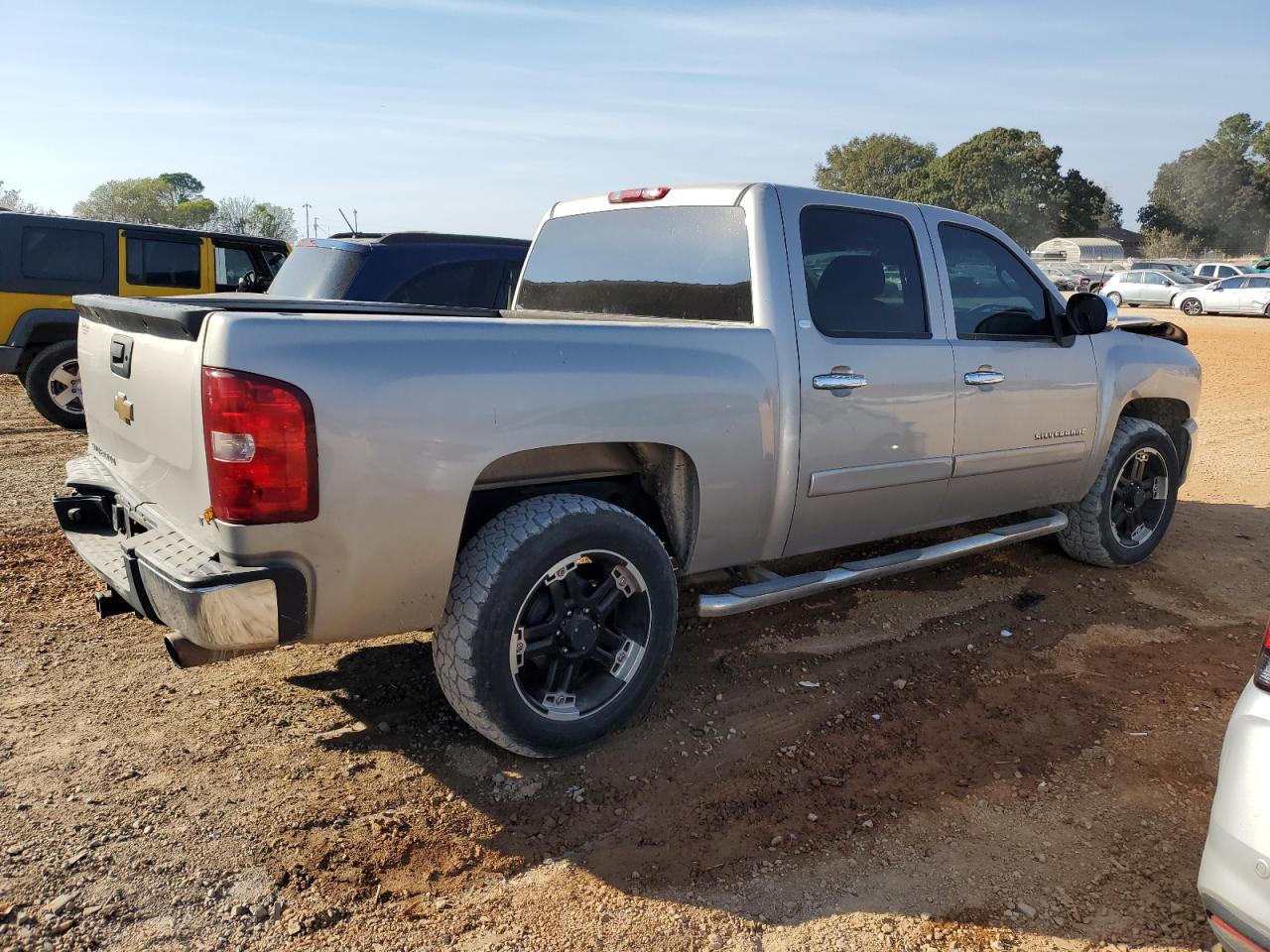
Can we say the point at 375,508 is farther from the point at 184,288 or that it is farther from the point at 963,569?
the point at 184,288

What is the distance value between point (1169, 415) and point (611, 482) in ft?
13.4

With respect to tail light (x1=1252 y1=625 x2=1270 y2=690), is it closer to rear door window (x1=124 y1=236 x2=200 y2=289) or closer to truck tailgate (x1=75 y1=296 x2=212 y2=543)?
truck tailgate (x1=75 y1=296 x2=212 y2=543)

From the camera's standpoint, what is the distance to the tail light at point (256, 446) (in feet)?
8.52

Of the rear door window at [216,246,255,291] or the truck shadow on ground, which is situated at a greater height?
the rear door window at [216,246,255,291]

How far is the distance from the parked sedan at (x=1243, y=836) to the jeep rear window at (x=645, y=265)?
2201mm

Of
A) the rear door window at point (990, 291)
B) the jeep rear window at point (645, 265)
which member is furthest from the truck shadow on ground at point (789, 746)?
the jeep rear window at point (645, 265)

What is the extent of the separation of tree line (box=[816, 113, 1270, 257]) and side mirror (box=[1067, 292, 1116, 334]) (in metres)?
68.9

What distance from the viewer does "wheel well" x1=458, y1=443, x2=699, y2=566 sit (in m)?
3.37

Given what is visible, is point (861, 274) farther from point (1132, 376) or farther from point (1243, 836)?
point (1243, 836)

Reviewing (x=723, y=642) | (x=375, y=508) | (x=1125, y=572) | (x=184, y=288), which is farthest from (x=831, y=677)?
(x=184, y=288)

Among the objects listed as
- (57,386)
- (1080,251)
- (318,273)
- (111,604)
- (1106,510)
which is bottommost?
(57,386)

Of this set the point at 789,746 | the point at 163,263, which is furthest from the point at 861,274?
the point at 163,263

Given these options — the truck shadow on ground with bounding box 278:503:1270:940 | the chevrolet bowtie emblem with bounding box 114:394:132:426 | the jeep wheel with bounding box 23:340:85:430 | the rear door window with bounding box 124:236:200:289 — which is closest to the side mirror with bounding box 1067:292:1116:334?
the truck shadow on ground with bounding box 278:503:1270:940

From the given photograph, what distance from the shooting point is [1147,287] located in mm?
32312
